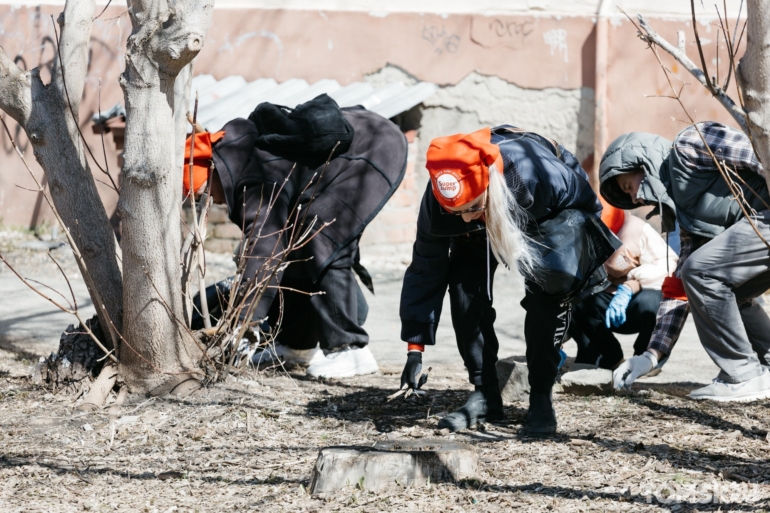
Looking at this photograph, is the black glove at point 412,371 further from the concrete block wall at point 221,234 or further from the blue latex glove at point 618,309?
the concrete block wall at point 221,234

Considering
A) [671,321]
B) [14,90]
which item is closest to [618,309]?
[671,321]

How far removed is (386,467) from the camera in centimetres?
289

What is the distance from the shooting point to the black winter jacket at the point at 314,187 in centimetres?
420

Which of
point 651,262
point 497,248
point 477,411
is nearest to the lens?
point 497,248

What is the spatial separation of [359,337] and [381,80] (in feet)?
15.6

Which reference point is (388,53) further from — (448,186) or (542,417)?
(448,186)

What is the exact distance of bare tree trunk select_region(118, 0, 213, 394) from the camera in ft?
11.0

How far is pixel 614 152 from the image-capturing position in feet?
13.1

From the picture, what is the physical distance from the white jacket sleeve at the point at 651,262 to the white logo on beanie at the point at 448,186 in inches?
81.5

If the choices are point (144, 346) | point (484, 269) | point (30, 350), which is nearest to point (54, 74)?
point (144, 346)

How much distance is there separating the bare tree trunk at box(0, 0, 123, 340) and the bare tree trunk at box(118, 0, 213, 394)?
22 centimetres

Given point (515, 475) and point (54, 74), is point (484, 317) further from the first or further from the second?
point (54, 74)

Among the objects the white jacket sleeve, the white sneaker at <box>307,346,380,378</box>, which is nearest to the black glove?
the white sneaker at <box>307,346,380,378</box>

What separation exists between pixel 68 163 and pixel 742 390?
10.0 ft
